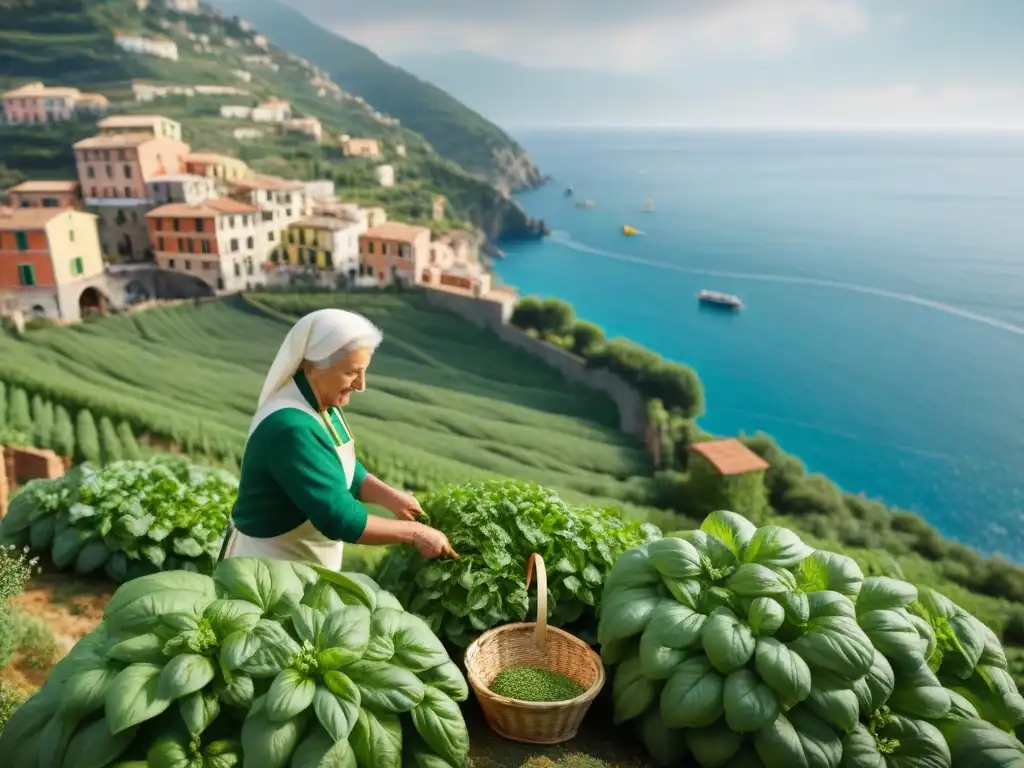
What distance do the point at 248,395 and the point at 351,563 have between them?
671 cm

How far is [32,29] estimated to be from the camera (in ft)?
36.1

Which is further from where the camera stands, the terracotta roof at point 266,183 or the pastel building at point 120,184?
the terracotta roof at point 266,183

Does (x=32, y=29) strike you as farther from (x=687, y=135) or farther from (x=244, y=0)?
(x=687, y=135)

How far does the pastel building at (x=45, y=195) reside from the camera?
10047 mm

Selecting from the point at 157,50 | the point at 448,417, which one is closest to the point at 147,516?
the point at 448,417

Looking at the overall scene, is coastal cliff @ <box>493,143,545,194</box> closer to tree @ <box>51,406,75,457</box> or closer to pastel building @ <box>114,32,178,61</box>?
pastel building @ <box>114,32,178,61</box>

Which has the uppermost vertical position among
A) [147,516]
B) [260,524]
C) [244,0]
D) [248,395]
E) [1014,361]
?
[244,0]

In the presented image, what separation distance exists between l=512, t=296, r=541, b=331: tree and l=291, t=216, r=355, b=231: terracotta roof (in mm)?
3074

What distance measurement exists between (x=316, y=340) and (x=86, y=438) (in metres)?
6.97

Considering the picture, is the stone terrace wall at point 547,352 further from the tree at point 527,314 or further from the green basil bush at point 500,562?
the green basil bush at point 500,562

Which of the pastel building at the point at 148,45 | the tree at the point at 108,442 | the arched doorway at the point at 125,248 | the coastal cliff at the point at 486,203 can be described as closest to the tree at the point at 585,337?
the coastal cliff at the point at 486,203

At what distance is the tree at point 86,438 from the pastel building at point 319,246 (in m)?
4.31

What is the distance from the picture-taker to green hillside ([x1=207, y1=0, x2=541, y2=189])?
1334cm

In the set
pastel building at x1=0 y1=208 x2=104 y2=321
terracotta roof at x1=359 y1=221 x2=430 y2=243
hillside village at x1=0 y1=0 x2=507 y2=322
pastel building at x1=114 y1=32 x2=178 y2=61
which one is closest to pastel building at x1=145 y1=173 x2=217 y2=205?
hillside village at x1=0 y1=0 x2=507 y2=322
